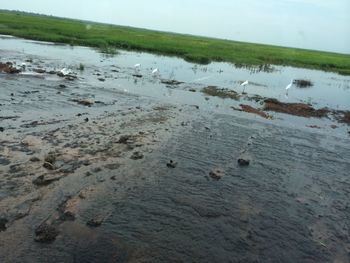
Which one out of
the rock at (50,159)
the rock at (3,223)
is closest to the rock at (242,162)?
the rock at (50,159)

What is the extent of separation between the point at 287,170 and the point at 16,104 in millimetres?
14014

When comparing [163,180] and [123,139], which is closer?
[163,180]

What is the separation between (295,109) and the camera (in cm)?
2838

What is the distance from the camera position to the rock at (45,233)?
8826mm

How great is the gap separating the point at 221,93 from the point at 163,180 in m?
19.9

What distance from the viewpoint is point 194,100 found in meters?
28.0

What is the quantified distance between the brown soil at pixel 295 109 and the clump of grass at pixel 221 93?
2813 millimetres

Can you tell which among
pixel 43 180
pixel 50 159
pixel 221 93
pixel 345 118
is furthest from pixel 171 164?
pixel 221 93

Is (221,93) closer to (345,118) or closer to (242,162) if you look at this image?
(345,118)

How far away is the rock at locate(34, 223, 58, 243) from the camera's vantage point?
29.0 feet

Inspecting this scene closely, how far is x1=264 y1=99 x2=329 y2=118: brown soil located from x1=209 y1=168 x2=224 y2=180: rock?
1446cm

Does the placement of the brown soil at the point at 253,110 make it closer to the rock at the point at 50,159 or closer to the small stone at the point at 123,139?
the small stone at the point at 123,139

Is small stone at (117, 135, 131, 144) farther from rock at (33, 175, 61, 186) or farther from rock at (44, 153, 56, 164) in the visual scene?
rock at (33, 175, 61, 186)

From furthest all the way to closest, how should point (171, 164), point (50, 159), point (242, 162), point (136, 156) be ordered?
point (242, 162) → point (136, 156) → point (171, 164) → point (50, 159)
